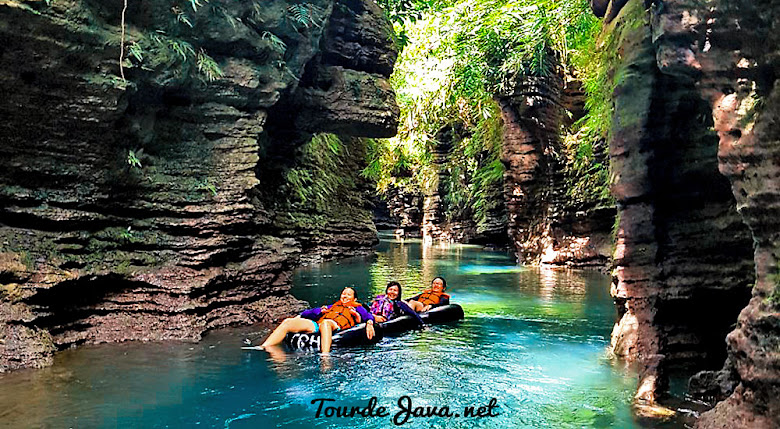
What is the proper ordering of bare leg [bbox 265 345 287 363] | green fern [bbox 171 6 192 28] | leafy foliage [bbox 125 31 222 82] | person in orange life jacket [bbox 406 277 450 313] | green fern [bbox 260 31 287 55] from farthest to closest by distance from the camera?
person in orange life jacket [bbox 406 277 450 313] < green fern [bbox 260 31 287 55] < green fern [bbox 171 6 192 28] < leafy foliage [bbox 125 31 222 82] < bare leg [bbox 265 345 287 363]

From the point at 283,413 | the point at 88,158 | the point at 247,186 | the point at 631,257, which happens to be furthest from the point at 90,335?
the point at 631,257

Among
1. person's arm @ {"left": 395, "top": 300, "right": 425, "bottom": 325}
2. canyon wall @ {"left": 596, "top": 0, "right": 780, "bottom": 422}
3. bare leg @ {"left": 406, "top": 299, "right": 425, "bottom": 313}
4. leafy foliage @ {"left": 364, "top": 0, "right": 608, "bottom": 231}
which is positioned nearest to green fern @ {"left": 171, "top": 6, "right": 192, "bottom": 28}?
person's arm @ {"left": 395, "top": 300, "right": 425, "bottom": 325}

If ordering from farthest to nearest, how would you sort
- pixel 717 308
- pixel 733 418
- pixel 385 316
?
pixel 385 316 → pixel 717 308 → pixel 733 418

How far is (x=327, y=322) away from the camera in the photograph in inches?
321

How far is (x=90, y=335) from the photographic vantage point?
26.3 feet

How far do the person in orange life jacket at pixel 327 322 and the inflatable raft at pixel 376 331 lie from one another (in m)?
0.09

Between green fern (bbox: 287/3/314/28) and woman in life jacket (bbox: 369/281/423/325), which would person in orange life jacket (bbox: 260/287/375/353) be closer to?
woman in life jacket (bbox: 369/281/423/325)

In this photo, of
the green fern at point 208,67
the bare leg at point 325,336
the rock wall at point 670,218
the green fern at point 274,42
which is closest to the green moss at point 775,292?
the rock wall at point 670,218

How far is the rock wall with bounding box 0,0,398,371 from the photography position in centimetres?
746

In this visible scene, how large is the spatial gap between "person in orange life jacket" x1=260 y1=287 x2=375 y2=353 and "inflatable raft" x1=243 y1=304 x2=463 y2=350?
0.29 ft

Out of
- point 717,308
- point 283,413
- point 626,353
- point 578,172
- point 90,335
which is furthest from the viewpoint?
point 578,172

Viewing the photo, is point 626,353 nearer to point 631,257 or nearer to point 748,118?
point 631,257

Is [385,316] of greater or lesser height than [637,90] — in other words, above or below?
below

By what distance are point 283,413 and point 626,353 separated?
13.5ft
